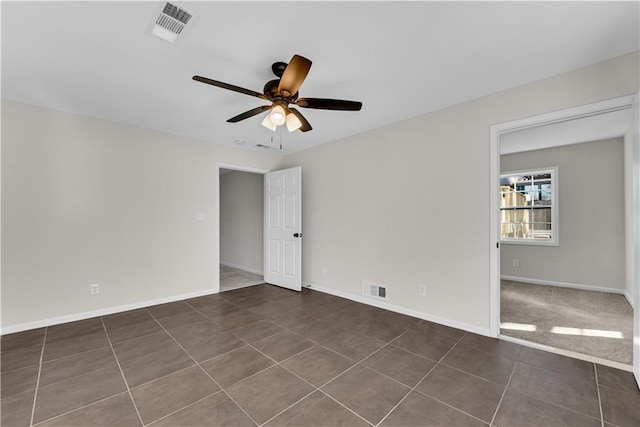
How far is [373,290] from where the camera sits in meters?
3.77

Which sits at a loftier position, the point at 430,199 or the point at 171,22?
the point at 171,22

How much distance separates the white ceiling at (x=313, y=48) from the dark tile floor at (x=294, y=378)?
2.50 meters

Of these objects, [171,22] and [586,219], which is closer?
A: [171,22]

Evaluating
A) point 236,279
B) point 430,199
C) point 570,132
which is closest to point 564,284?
point 570,132

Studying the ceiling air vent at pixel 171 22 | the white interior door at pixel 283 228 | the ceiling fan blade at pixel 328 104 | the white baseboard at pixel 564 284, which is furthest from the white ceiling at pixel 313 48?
the white baseboard at pixel 564 284

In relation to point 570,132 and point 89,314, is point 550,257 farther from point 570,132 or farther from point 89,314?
point 89,314

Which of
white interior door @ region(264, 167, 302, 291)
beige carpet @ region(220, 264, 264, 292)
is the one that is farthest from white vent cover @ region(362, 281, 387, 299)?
beige carpet @ region(220, 264, 264, 292)

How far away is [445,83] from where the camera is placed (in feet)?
8.40

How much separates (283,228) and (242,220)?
6.36 feet

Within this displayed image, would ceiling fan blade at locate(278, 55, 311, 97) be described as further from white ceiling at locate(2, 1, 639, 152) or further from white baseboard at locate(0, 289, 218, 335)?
white baseboard at locate(0, 289, 218, 335)

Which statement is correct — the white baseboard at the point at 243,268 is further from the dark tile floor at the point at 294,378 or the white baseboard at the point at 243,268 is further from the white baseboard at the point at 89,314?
the dark tile floor at the point at 294,378

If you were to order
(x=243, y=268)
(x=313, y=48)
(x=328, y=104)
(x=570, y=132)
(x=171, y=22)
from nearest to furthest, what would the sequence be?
(x=171, y=22)
(x=313, y=48)
(x=328, y=104)
(x=570, y=132)
(x=243, y=268)

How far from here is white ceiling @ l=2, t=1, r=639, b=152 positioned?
168 cm

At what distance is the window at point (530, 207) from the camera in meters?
4.96
